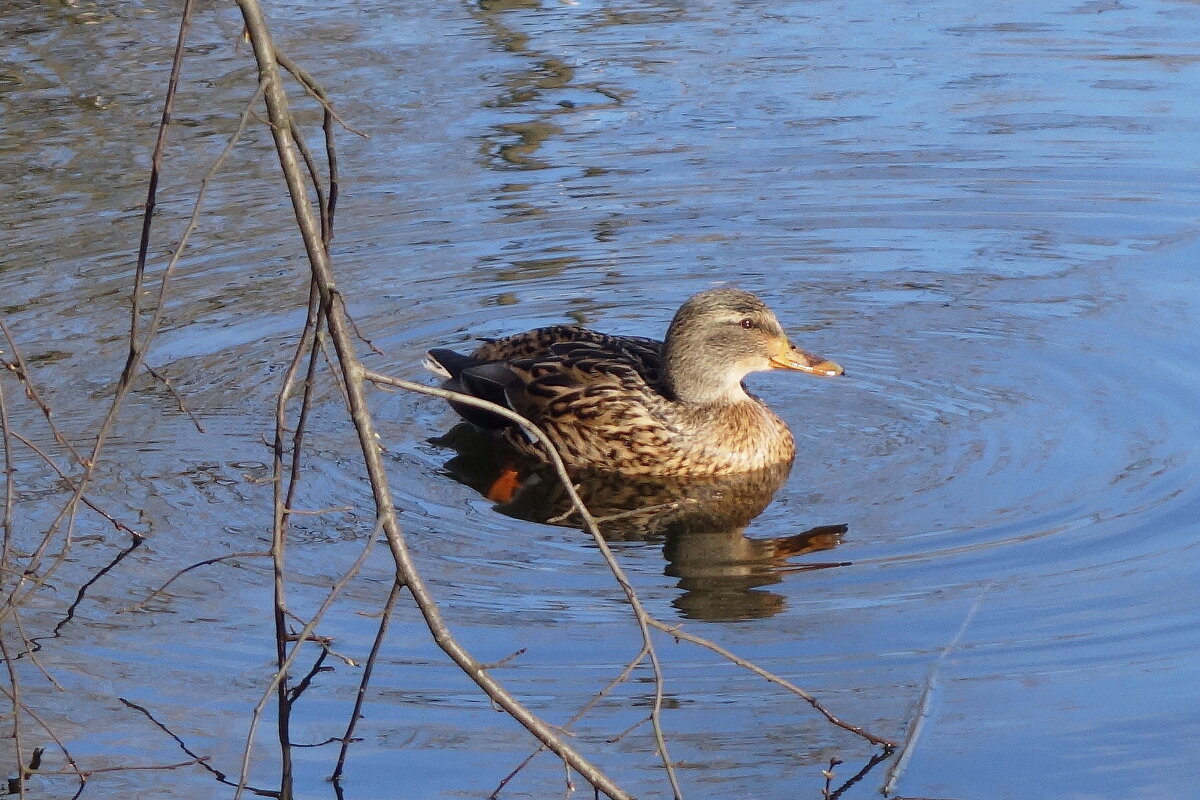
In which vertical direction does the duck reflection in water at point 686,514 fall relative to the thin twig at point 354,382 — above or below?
below

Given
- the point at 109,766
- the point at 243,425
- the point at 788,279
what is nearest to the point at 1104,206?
the point at 788,279

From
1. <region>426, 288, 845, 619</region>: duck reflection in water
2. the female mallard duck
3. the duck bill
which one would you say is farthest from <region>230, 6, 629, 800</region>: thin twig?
the duck bill

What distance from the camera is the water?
526 cm

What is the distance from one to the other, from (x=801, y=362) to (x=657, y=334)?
1.44m

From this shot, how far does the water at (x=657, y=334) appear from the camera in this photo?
17.3 feet

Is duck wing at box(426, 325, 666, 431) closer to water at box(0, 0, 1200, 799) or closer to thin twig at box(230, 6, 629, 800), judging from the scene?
water at box(0, 0, 1200, 799)

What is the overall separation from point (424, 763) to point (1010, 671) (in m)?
1.86

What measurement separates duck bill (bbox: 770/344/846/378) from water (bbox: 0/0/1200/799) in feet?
0.99

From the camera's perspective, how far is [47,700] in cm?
552

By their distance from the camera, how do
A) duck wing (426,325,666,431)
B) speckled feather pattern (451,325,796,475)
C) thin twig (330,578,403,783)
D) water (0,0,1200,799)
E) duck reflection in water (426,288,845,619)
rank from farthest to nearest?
duck wing (426,325,666,431)
speckled feather pattern (451,325,796,475)
duck reflection in water (426,288,845,619)
water (0,0,1200,799)
thin twig (330,578,403,783)

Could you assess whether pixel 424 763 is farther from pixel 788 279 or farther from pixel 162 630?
pixel 788 279

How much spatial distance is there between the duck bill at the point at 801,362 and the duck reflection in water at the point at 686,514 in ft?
1.62

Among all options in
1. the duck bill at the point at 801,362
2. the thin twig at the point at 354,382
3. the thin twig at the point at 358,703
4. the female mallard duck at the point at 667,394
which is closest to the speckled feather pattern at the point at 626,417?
the female mallard duck at the point at 667,394

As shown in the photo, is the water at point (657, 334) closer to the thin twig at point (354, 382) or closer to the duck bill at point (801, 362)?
the duck bill at point (801, 362)
